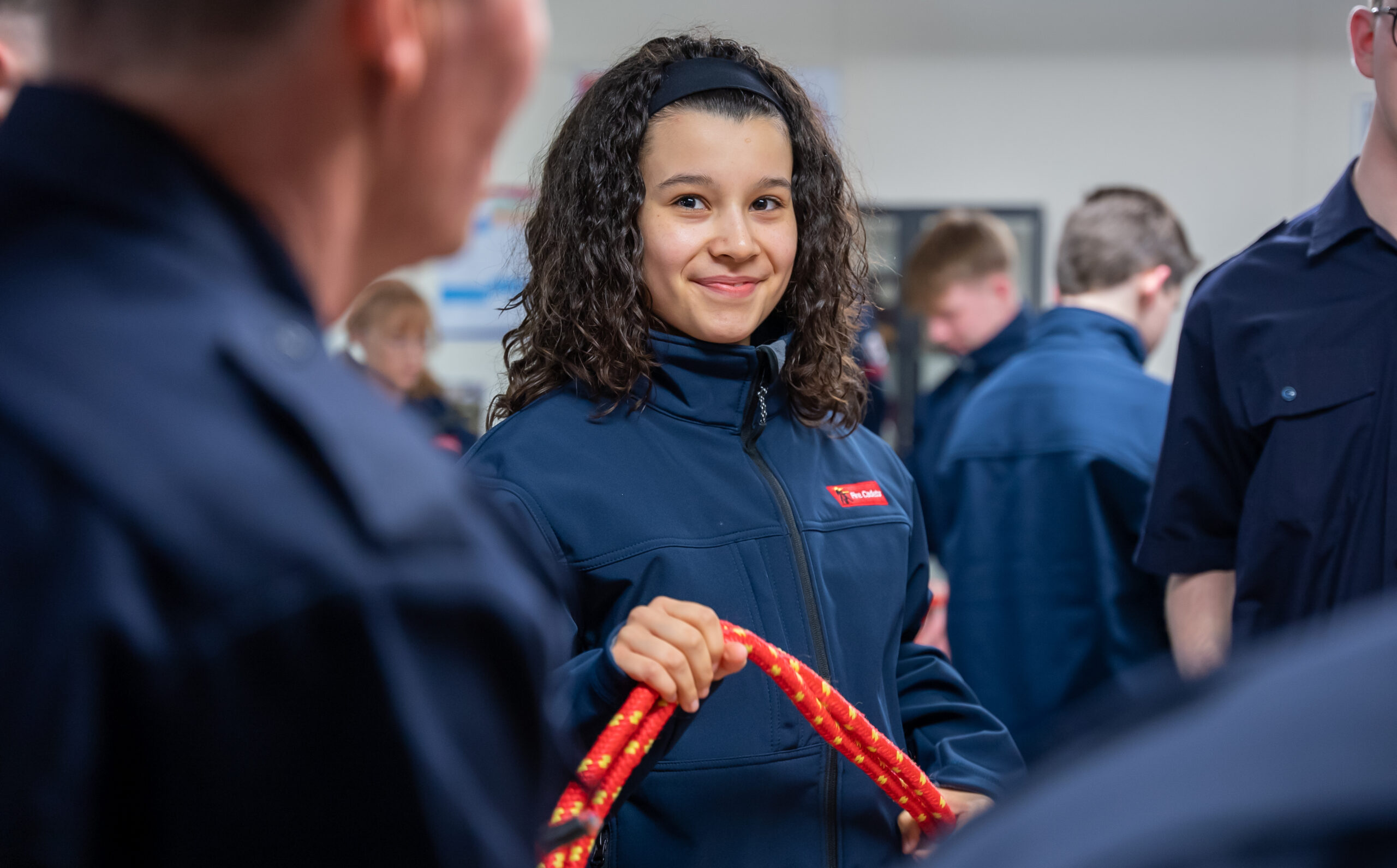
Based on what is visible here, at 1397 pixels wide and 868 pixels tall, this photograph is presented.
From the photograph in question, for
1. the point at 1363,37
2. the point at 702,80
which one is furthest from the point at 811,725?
the point at 1363,37

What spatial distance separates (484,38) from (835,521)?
886mm

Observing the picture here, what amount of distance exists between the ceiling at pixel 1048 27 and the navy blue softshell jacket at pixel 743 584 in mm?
6441

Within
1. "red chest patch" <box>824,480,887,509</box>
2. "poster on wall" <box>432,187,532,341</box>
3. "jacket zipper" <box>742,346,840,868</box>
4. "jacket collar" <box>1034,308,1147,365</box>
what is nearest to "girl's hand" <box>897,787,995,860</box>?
"jacket zipper" <box>742,346,840,868</box>

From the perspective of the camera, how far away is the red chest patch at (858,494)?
143 cm

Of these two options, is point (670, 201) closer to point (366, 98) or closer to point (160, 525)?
point (366, 98)

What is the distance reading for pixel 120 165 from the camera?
51cm

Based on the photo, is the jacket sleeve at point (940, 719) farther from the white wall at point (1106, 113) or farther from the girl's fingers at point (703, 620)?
the white wall at point (1106, 113)

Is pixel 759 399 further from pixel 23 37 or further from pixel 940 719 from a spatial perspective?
pixel 23 37

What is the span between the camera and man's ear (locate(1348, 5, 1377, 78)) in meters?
1.62

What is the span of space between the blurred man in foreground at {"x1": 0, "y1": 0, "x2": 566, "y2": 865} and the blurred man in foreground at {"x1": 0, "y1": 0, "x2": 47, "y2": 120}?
0.09 feet

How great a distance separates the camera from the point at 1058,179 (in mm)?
7637

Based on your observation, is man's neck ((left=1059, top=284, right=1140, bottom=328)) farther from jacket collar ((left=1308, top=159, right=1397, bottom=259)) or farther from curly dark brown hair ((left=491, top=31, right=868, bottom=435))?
curly dark brown hair ((left=491, top=31, right=868, bottom=435))

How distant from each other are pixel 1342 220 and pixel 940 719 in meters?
0.95

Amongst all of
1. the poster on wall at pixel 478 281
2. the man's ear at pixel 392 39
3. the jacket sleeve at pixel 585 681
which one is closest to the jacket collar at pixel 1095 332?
the jacket sleeve at pixel 585 681
